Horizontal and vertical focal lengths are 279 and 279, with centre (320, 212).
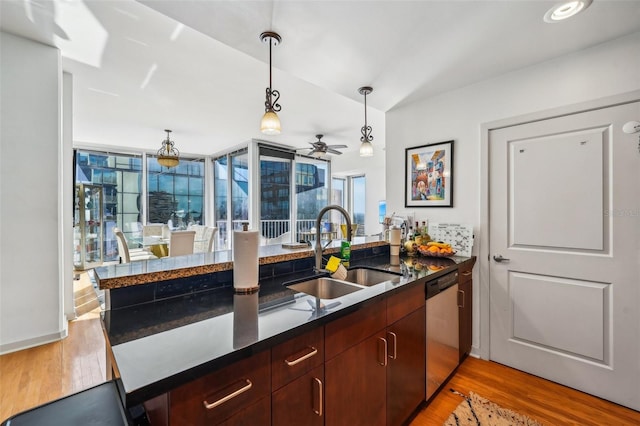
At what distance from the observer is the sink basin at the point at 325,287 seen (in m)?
1.66

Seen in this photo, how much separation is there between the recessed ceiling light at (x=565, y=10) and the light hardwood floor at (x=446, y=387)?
2.43 m

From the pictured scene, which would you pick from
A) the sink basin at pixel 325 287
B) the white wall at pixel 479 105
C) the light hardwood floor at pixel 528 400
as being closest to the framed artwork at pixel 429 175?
the white wall at pixel 479 105

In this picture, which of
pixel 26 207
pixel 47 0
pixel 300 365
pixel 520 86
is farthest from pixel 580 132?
pixel 26 207

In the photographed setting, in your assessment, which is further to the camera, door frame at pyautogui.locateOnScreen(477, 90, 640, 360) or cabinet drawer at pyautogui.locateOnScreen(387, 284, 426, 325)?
door frame at pyautogui.locateOnScreen(477, 90, 640, 360)

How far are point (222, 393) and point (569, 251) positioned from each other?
2.45 m

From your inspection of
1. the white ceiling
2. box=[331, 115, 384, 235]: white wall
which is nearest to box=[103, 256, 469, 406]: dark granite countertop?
the white ceiling

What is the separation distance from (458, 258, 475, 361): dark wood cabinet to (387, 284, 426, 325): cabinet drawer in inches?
27.5

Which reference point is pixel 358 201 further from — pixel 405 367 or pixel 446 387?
pixel 405 367

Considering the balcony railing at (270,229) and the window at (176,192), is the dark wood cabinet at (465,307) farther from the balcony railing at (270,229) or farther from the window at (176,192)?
the window at (176,192)

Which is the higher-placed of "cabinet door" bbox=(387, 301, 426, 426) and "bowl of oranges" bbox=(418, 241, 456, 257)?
"bowl of oranges" bbox=(418, 241, 456, 257)

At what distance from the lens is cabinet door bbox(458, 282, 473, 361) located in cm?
221

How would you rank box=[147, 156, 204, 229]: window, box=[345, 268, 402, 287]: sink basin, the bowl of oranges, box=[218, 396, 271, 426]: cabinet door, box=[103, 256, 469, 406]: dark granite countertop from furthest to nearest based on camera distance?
1. box=[147, 156, 204, 229]: window
2. the bowl of oranges
3. box=[345, 268, 402, 287]: sink basin
4. box=[218, 396, 271, 426]: cabinet door
5. box=[103, 256, 469, 406]: dark granite countertop

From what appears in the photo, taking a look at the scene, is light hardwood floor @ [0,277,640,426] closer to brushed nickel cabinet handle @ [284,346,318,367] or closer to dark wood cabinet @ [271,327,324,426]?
dark wood cabinet @ [271,327,324,426]

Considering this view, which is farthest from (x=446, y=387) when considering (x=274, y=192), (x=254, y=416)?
(x=274, y=192)
